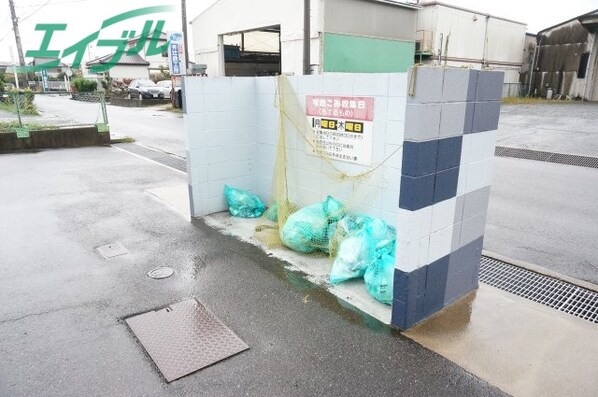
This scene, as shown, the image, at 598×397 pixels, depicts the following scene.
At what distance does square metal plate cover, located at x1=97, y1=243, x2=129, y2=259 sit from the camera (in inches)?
194

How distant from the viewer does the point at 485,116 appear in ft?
11.6

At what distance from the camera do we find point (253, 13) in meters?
21.7

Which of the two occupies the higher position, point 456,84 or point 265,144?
point 456,84

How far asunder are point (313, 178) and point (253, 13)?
62.4 ft

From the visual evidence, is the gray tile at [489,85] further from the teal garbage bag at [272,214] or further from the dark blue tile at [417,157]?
the teal garbage bag at [272,214]

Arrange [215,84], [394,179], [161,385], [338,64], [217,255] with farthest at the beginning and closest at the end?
[338,64], [215,84], [217,255], [394,179], [161,385]

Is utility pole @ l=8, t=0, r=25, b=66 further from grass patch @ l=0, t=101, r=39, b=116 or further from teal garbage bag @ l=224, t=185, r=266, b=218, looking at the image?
teal garbage bag @ l=224, t=185, r=266, b=218

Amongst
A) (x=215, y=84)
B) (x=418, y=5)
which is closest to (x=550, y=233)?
(x=215, y=84)

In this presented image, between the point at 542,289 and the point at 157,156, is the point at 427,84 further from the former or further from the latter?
the point at 157,156

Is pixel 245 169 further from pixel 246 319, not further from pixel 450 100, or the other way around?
pixel 450 100

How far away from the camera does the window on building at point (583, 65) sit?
24.5m

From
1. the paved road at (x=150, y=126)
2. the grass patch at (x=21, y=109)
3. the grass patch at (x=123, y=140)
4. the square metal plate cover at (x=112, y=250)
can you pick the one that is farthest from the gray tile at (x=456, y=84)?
the grass patch at (x=21, y=109)

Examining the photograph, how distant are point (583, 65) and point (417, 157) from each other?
28.0 meters

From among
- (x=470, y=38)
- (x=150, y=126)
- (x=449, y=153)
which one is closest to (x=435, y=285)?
(x=449, y=153)
